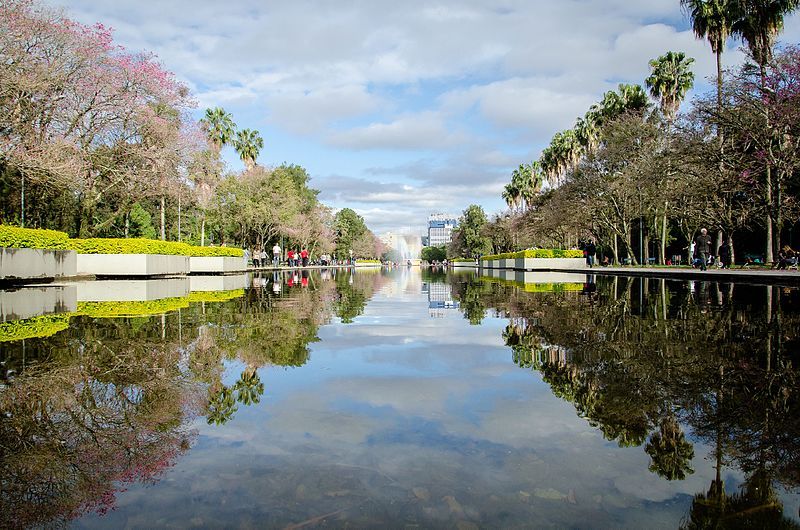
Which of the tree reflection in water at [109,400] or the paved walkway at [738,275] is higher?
the paved walkway at [738,275]

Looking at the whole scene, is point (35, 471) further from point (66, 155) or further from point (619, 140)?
point (619, 140)

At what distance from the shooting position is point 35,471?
3193mm

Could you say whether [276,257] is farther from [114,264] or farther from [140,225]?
[114,264]

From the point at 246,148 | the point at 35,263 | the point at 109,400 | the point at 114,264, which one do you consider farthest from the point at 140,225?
the point at 109,400

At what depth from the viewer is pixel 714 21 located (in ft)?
111

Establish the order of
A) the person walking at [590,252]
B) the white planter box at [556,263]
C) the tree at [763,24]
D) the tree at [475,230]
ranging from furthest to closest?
1. the tree at [475,230]
2. the person walking at [590,252]
3. the white planter box at [556,263]
4. the tree at [763,24]

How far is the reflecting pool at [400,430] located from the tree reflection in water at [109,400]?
21 mm

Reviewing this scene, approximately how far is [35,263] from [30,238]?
101 cm

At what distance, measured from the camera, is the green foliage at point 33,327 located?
8.27 metres

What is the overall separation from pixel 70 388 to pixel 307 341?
3.55 meters

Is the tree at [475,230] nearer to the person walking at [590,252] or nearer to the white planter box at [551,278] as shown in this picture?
the person walking at [590,252]

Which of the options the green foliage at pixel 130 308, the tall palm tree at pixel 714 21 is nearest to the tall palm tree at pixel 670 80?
the tall palm tree at pixel 714 21

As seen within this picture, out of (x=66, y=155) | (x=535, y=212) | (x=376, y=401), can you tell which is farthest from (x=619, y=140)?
(x=376, y=401)

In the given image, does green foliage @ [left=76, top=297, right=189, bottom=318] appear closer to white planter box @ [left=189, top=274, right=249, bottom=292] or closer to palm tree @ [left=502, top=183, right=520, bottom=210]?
white planter box @ [left=189, top=274, right=249, bottom=292]
